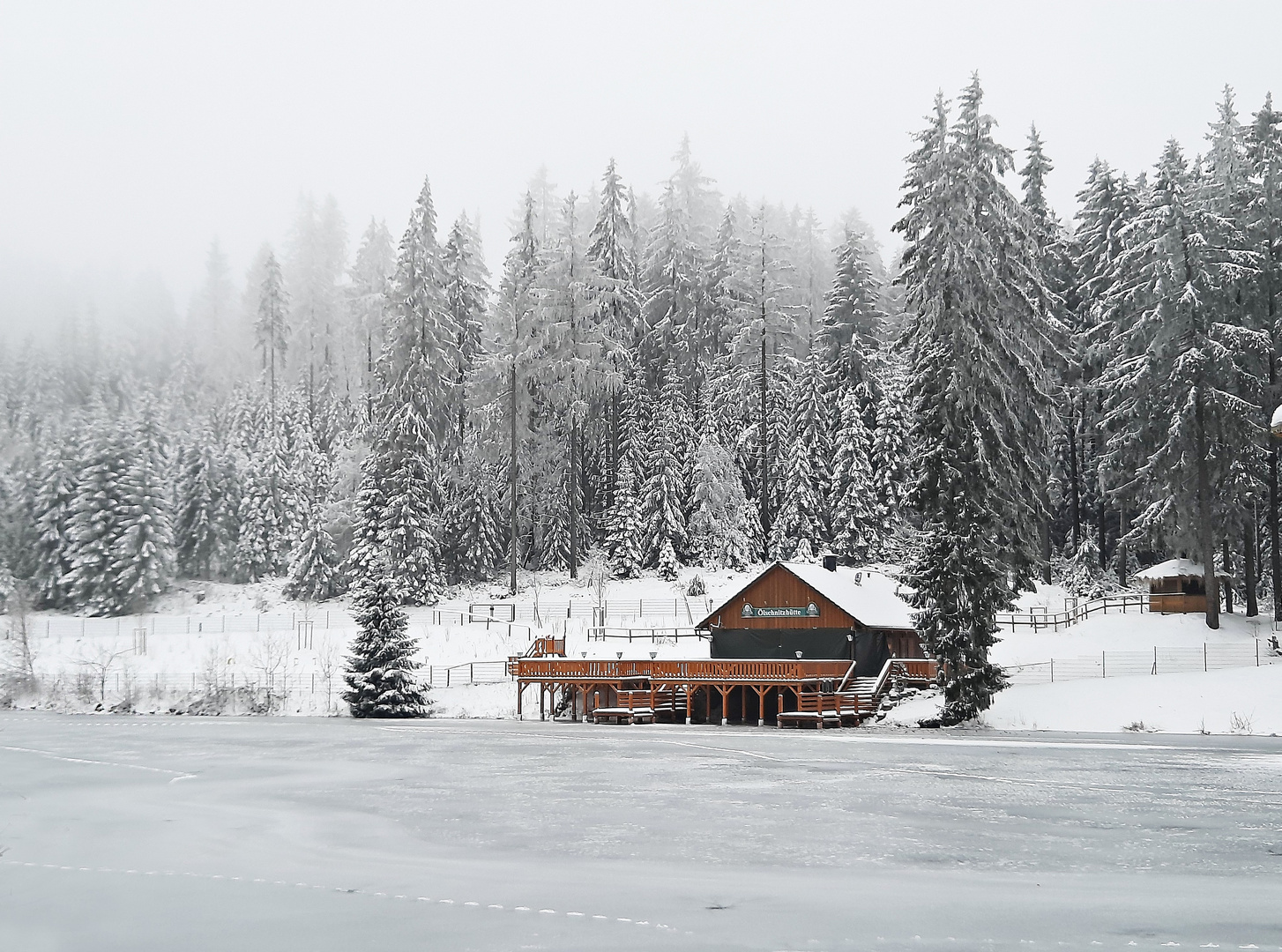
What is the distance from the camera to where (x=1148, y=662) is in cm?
3997

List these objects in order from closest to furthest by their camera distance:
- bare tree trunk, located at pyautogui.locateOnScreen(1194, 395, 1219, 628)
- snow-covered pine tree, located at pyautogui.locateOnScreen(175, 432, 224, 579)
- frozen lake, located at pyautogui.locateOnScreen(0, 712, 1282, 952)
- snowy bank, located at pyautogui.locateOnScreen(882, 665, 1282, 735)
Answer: frozen lake, located at pyautogui.locateOnScreen(0, 712, 1282, 952)
snowy bank, located at pyautogui.locateOnScreen(882, 665, 1282, 735)
bare tree trunk, located at pyautogui.locateOnScreen(1194, 395, 1219, 628)
snow-covered pine tree, located at pyautogui.locateOnScreen(175, 432, 224, 579)

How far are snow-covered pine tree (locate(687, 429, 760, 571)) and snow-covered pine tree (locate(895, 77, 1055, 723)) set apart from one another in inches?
987

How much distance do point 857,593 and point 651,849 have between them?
28.1 metres

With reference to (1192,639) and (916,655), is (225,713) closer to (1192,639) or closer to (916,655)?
(916,655)

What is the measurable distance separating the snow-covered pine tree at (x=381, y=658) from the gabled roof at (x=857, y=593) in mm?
10781

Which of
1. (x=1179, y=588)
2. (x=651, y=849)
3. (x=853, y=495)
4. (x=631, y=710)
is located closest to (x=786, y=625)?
(x=631, y=710)

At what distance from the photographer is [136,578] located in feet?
195

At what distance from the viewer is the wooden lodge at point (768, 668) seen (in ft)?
121

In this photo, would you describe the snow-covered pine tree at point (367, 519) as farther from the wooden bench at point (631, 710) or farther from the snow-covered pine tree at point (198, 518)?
the wooden bench at point (631, 710)

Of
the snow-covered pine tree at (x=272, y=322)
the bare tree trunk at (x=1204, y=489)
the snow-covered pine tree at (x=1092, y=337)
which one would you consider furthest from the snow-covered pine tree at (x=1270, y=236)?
the snow-covered pine tree at (x=272, y=322)

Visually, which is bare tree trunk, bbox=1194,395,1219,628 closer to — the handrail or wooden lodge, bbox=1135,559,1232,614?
wooden lodge, bbox=1135,559,1232,614

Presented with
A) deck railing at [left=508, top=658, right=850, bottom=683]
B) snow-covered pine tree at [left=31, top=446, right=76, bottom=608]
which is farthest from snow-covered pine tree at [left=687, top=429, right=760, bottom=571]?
snow-covered pine tree at [left=31, top=446, right=76, bottom=608]

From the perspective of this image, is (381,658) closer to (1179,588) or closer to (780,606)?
(780,606)

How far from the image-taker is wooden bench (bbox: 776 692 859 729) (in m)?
35.5
